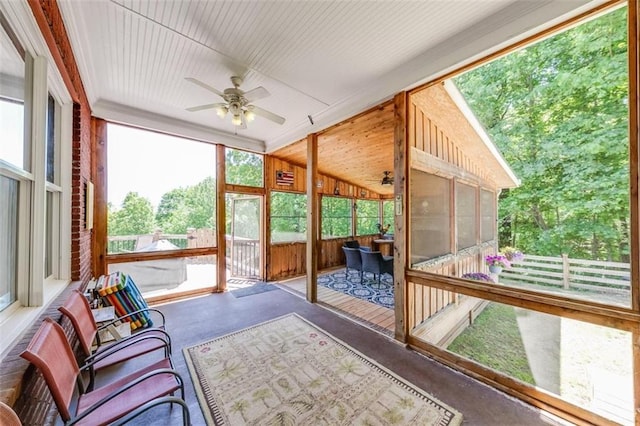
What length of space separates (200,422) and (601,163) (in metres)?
3.44

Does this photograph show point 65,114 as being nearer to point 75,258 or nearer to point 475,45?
point 75,258

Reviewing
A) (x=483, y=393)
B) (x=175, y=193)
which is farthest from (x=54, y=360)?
(x=175, y=193)

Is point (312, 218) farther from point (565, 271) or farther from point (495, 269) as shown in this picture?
point (565, 271)

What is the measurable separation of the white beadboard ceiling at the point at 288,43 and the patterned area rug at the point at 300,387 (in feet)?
9.72

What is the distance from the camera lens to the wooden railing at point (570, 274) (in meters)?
1.62

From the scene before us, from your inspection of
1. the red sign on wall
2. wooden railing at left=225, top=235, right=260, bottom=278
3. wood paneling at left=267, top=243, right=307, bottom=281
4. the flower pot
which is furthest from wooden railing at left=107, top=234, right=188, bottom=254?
the flower pot

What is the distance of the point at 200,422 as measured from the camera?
1.69 meters

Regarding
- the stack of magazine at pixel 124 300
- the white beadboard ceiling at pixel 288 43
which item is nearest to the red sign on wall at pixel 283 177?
the white beadboard ceiling at pixel 288 43

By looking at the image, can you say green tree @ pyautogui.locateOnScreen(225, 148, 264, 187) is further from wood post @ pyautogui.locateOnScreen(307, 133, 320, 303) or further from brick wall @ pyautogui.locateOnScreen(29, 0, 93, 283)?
brick wall @ pyautogui.locateOnScreen(29, 0, 93, 283)

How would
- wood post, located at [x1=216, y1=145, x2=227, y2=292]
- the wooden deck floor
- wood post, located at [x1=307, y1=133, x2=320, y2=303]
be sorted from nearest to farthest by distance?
the wooden deck floor, wood post, located at [x1=307, y1=133, x2=320, y2=303], wood post, located at [x1=216, y1=145, x2=227, y2=292]

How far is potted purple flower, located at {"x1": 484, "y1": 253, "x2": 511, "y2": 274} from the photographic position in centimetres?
241

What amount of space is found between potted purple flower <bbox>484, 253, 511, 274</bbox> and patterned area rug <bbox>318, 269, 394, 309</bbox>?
168 centimetres

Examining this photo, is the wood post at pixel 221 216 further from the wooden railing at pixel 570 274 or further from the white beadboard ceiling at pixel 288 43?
the wooden railing at pixel 570 274

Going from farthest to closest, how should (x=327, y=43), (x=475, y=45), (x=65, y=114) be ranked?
(x=65, y=114), (x=327, y=43), (x=475, y=45)
